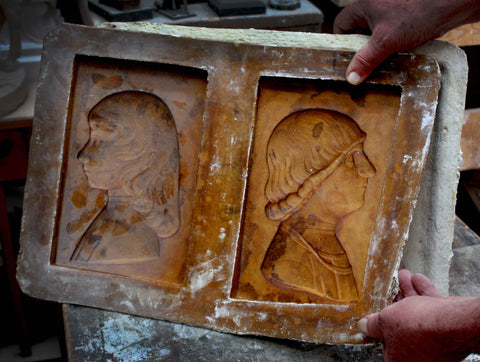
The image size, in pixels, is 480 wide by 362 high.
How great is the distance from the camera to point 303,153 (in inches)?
74.8

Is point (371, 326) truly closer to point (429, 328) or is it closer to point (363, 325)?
point (363, 325)

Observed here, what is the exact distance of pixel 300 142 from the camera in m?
1.90

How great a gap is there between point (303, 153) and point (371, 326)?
0.67m

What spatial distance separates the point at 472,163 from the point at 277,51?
1792 mm

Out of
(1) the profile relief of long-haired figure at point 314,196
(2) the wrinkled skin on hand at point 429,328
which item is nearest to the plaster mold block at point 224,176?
(1) the profile relief of long-haired figure at point 314,196

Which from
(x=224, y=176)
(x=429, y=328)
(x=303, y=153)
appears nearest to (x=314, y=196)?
(x=303, y=153)

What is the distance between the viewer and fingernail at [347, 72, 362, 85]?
176 cm

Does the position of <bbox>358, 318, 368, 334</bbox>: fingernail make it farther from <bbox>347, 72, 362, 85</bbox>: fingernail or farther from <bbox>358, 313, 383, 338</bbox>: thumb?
<bbox>347, 72, 362, 85</bbox>: fingernail

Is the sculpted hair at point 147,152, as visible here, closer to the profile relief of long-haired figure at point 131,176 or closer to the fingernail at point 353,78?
the profile relief of long-haired figure at point 131,176

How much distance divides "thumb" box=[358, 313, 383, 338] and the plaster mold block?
0.07 meters

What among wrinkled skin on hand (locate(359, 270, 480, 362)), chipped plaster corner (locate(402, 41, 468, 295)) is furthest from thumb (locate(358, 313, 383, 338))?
chipped plaster corner (locate(402, 41, 468, 295))

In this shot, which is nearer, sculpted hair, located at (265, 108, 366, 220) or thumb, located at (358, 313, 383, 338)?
thumb, located at (358, 313, 383, 338)

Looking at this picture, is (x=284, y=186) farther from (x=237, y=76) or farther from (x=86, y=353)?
(x=86, y=353)

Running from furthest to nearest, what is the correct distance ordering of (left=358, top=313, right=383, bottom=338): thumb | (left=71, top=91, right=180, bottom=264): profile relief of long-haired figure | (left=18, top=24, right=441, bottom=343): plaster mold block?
(left=71, top=91, right=180, bottom=264): profile relief of long-haired figure
(left=18, top=24, right=441, bottom=343): plaster mold block
(left=358, top=313, right=383, bottom=338): thumb
